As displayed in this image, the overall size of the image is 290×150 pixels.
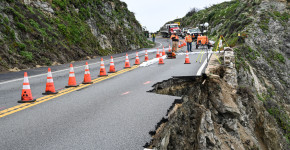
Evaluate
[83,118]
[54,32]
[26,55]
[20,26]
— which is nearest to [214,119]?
[83,118]

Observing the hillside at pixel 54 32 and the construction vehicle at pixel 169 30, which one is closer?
the hillside at pixel 54 32

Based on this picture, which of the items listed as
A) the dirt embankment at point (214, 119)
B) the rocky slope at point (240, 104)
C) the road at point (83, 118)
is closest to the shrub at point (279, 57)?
the rocky slope at point (240, 104)

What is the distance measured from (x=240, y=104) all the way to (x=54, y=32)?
49.7ft

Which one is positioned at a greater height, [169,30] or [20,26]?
[20,26]

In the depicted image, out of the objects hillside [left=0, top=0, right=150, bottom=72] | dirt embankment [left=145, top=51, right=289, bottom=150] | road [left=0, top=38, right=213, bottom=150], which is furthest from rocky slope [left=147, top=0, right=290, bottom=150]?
hillside [left=0, top=0, right=150, bottom=72]

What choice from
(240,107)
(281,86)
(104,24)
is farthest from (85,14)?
(240,107)

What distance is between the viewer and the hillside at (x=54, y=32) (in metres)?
16.3

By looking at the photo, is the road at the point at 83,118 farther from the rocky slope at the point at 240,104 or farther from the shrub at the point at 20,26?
the shrub at the point at 20,26

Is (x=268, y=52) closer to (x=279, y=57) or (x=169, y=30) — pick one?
(x=279, y=57)

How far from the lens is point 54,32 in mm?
21062

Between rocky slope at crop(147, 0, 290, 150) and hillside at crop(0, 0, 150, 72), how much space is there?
10.1 metres

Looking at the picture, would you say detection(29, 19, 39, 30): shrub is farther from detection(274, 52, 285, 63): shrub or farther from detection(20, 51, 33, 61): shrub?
detection(274, 52, 285, 63): shrub

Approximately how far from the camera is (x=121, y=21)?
38469mm

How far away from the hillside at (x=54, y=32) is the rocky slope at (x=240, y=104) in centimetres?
1009
